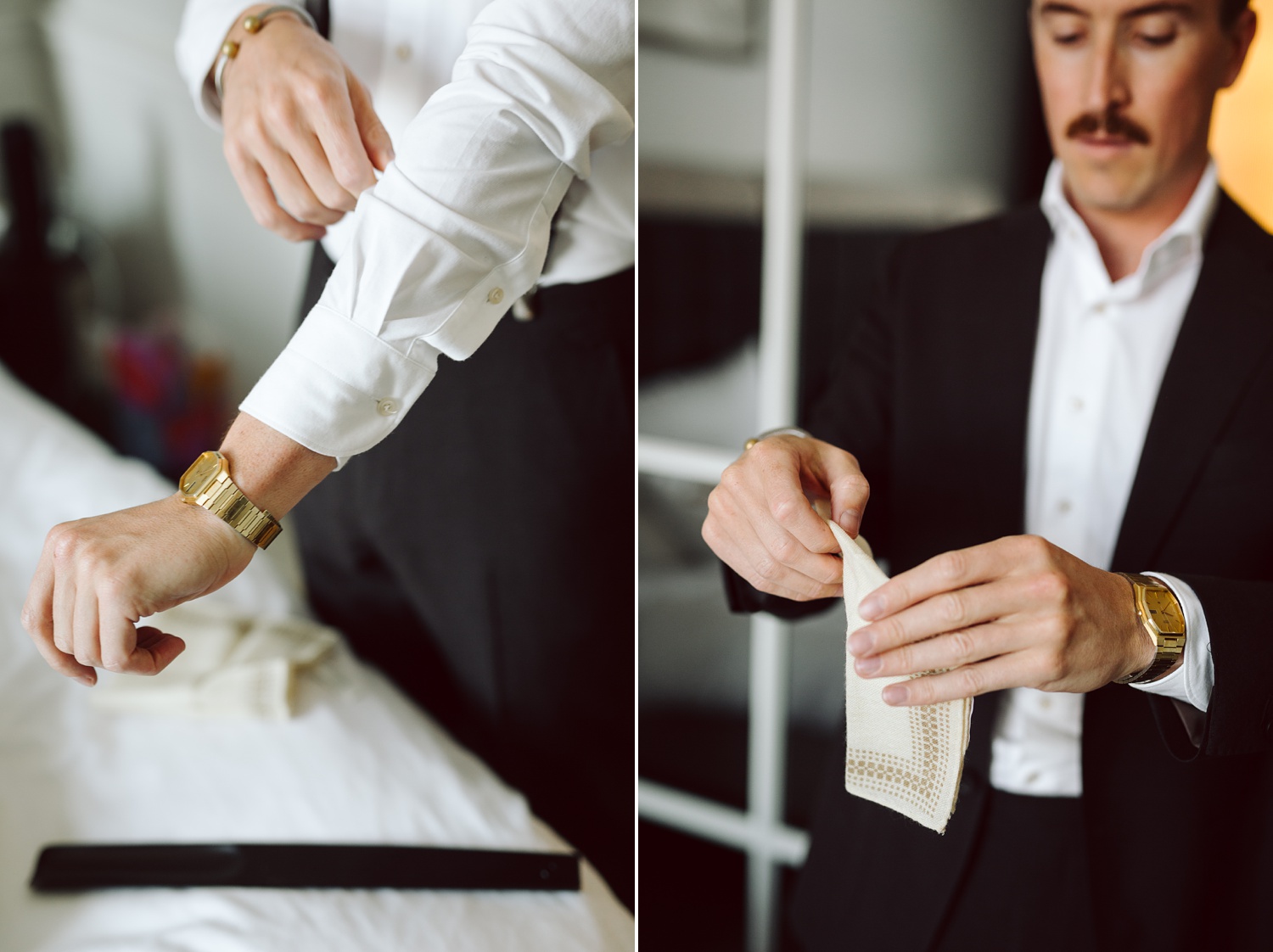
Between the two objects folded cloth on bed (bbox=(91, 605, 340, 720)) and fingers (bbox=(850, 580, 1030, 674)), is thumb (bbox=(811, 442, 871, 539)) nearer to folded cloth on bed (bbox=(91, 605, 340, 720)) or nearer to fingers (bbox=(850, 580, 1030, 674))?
fingers (bbox=(850, 580, 1030, 674))

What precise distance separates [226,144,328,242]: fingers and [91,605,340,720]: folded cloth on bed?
0.41 meters

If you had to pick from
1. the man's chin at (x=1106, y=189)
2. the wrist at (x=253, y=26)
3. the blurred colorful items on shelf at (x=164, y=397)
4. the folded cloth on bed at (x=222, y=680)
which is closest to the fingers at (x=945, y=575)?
the man's chin at (x=1106, y=189)

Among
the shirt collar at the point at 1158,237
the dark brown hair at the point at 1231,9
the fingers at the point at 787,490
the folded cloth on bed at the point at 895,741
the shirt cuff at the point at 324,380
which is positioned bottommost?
the folded cloth on bed at the point at 895,741

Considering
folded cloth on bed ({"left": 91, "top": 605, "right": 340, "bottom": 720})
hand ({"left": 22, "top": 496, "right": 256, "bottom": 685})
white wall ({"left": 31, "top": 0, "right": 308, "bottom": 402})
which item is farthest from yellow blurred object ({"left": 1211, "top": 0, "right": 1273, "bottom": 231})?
white wall ({"left": 31, "top": 0, "right": 308, "bottom": 402})

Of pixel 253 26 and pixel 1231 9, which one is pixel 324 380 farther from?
pixel 1231 9

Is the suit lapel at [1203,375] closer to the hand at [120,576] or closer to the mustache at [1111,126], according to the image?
the mustache at [1111,126]

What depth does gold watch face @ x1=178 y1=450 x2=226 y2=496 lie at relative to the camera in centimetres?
45

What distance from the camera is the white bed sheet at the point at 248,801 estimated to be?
1.99ft

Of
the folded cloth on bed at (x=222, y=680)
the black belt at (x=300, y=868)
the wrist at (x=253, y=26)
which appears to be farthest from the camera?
the folded cloth on bed at (x=222, y=680)

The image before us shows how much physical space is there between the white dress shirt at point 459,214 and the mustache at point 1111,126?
0.24 m

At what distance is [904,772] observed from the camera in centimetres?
44

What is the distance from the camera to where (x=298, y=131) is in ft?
1.60

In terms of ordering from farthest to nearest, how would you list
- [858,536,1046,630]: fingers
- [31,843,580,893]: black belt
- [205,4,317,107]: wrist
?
[31,843,580,893]: black belt
[205,4,317,107]: wrist
[858,536,1046,630]: fingers

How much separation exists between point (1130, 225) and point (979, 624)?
0.25 metres
